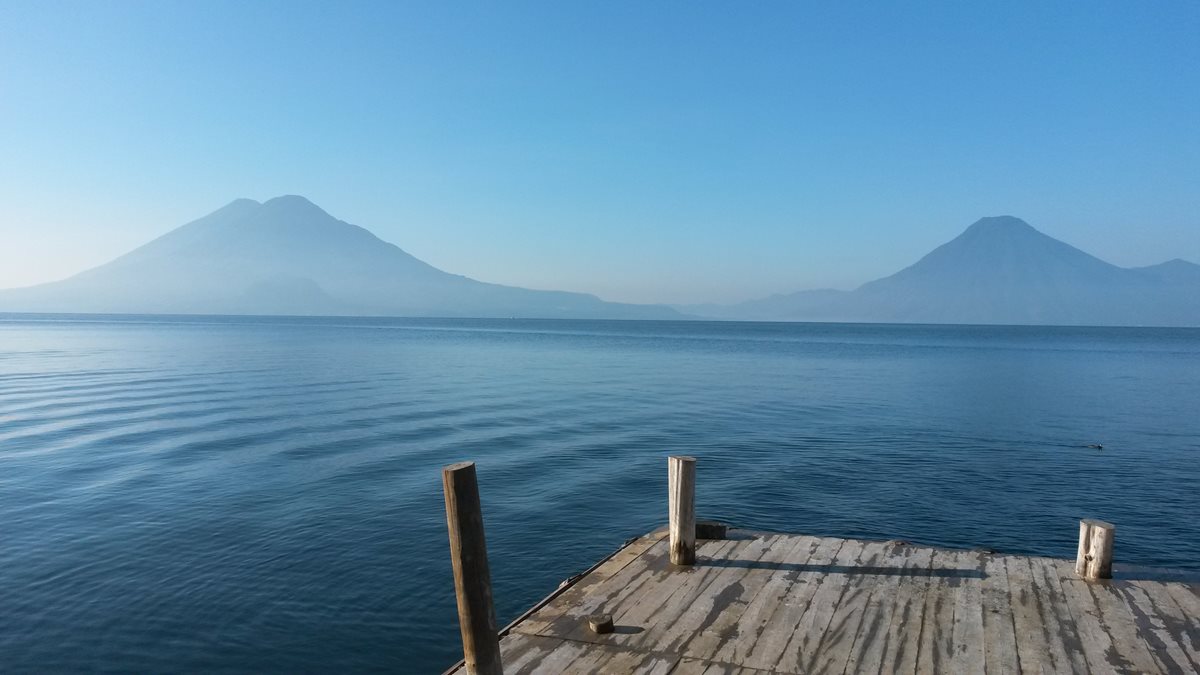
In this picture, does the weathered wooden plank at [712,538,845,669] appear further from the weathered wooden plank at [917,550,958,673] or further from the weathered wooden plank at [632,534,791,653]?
the weathered wooden plank at [917,550,958,673]

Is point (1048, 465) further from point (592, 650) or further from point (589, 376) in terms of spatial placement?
point (589, 376)

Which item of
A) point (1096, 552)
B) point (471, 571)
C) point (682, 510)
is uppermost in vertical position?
point (471, 571)

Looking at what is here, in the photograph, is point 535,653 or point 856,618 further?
point 856,618

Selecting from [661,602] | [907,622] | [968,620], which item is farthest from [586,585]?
[968,620]

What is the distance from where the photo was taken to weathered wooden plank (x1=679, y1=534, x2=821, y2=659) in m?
7.59

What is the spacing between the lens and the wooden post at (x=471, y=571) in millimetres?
6395

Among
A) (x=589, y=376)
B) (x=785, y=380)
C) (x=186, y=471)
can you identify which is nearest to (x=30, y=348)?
(x=589, y=376)

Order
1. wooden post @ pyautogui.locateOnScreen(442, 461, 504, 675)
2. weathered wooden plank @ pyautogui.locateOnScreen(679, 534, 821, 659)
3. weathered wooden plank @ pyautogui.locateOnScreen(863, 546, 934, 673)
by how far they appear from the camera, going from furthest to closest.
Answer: weathered wooden plank @ pyautogui.locateOnScreen(679, 534, 821, 659), weathered wooden plank @ pyautogui.locateOnScreen(863, 546, 934, 673), wooden post @ pyautogui.locateOnScreen(442, 461, 504, 675)

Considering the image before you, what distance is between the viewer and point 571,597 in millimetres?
9023

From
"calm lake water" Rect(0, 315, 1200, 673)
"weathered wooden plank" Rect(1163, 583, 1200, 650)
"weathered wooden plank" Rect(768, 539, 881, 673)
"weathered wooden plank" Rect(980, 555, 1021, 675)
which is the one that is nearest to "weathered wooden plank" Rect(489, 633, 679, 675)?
"weathered wooden plank" Rect(768, 539, 881, 673)

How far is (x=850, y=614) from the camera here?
27.6 ft

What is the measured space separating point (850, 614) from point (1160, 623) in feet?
11.6

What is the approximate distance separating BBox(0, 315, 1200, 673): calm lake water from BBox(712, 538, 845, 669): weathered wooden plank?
4.84 meters

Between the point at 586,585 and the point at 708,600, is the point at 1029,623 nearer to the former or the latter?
the point at 708,600
